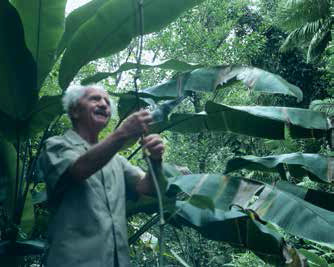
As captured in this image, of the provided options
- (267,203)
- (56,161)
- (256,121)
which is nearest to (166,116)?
(256,121)

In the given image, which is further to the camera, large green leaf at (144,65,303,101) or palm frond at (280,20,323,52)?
palm frond at (280,20,323,52)

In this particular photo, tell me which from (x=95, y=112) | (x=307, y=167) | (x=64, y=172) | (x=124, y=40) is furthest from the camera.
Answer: (x=124, y=40)

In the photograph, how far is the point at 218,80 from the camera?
10.9ft

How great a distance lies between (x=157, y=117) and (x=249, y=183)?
719mm

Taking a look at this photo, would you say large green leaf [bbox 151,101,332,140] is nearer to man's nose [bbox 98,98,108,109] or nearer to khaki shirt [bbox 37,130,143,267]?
man's nose [bbox 98,98,108,109]

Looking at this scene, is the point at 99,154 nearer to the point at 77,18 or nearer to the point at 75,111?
the point at 75,111

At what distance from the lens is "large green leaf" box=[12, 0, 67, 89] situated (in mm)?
3285

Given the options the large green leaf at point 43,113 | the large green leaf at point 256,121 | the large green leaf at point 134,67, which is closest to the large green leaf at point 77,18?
the large green leaf at point 134,67

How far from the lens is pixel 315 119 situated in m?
3.21

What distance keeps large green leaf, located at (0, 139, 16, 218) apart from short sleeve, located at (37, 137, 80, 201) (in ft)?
3.26

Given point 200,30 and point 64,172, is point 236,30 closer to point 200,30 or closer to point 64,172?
point 200,30

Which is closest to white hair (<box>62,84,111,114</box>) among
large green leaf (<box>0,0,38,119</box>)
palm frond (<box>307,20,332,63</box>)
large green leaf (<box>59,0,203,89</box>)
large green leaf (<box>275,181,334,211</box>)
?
large green leaf (<box>0,0,38,119</box>)

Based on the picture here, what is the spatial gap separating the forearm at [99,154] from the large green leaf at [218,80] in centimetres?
132

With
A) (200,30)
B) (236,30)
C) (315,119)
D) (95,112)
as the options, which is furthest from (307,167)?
(236,30)
